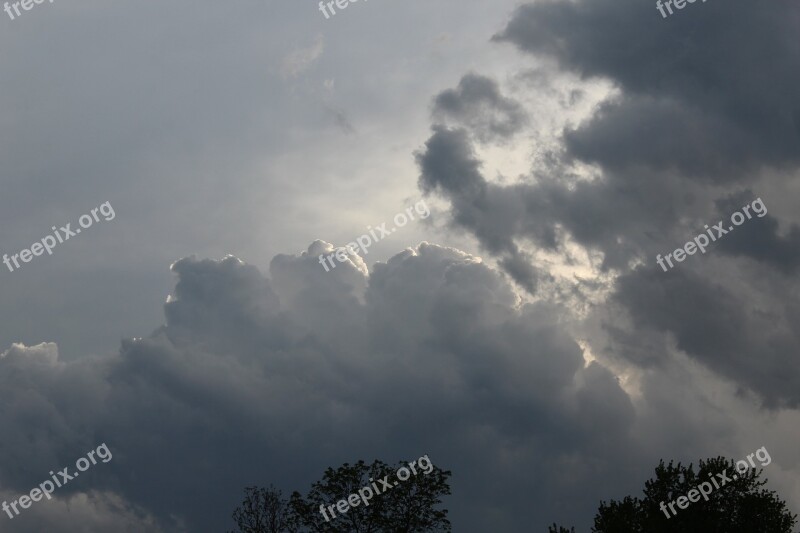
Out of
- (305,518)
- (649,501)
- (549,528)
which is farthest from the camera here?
(305,518)

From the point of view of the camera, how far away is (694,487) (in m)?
80.0

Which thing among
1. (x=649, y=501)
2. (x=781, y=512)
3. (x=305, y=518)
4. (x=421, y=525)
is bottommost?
(x=781, y=512)

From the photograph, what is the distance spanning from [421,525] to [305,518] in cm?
1060

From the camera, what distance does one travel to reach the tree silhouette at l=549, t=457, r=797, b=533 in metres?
77.1

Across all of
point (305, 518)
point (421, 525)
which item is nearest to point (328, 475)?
point (305, 518)

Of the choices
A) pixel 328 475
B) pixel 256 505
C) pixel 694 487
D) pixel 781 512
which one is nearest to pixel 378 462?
pixel 328 475

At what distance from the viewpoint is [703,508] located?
78188 millimetres

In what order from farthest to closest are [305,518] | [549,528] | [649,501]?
1. [305,518]
2. [649,501]
3. [549,528]

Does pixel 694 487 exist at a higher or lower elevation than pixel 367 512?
lower

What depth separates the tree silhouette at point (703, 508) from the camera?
77125 millimetres

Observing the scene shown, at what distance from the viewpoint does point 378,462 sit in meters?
89.7

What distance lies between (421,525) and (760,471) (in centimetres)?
2799

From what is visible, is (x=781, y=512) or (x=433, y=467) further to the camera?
(x=433, y=467)

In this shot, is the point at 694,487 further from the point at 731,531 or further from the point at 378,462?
the point at 378,462
